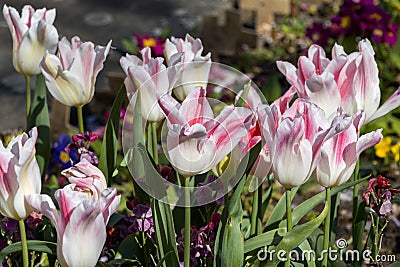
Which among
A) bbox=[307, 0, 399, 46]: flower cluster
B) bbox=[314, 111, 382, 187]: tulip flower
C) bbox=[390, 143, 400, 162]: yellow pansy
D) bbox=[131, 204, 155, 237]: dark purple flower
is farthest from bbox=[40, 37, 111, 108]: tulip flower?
bbox=[307, 0, 399, 46]: flower cluster

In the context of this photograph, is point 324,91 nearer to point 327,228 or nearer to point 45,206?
point 327,228

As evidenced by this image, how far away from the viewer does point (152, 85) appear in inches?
59.7

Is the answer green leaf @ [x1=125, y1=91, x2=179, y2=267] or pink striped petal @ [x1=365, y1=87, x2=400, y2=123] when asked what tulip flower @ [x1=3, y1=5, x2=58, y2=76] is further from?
pink striped petal @ [x1=365, y1=87, x2=400, y2=123]

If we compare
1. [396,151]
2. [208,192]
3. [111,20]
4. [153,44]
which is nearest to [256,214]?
[208,192]

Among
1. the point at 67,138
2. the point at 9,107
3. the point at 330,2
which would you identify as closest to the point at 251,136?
the point at 67,138

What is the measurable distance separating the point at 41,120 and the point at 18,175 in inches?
24.4

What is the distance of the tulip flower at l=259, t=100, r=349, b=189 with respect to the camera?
134cm

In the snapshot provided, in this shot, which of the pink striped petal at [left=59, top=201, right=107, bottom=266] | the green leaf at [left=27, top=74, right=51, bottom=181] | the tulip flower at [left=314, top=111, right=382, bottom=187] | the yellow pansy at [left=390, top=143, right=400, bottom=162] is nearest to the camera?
the pink striped petal at [left=59, top=201, right=107, bottom=266]

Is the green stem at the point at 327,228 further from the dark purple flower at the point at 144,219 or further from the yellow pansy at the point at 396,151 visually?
the yellow pansy at the point at 396,151

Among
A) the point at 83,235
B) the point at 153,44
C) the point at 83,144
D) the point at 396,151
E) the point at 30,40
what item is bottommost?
Result: the point at 83,235

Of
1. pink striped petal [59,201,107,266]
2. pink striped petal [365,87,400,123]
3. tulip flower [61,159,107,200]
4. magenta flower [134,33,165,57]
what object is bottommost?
pink striped petal [59,201,107,266]

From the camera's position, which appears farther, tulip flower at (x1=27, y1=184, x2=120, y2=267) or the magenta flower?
the magenta flower

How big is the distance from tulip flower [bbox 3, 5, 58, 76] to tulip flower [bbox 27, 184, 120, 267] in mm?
597

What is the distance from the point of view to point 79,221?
1.27 m
